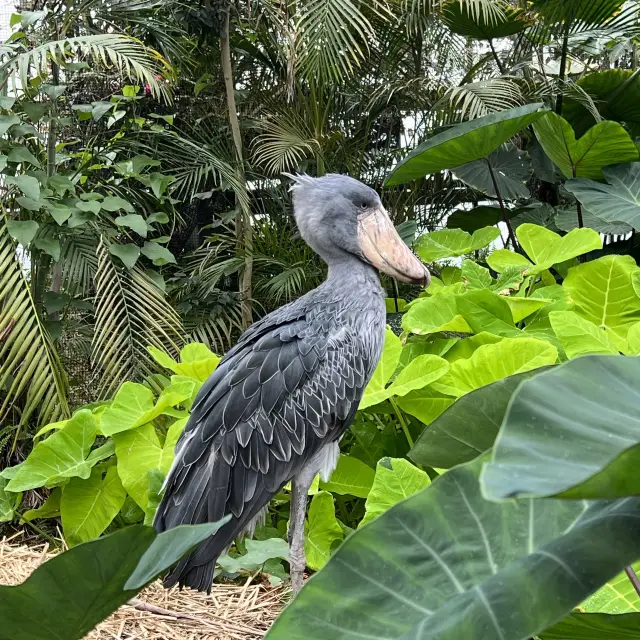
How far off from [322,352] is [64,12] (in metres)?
2.07

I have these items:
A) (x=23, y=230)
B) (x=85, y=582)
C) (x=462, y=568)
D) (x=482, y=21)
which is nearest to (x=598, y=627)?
(x=462, y=568)

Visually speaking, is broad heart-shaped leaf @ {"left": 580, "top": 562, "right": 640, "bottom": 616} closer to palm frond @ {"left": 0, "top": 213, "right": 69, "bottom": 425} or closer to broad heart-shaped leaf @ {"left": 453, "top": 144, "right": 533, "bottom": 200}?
palm frond @ {"left": 0, "top": 213, "right": 69, "bottom": 425}

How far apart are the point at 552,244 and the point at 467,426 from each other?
6.17 ft

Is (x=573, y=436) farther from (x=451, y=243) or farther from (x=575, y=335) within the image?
(x=451, y=243)

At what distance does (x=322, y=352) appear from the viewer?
1811mm

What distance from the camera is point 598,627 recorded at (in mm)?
550

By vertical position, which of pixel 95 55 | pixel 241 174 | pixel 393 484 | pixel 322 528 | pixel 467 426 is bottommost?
pixel 322 528

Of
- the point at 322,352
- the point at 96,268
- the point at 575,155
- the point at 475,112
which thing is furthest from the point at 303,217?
the point at 475,112

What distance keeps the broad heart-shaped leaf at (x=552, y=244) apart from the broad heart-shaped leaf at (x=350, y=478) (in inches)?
35.8

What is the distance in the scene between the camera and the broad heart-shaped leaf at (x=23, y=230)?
8.14ft

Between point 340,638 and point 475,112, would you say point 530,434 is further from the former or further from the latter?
point 475,112

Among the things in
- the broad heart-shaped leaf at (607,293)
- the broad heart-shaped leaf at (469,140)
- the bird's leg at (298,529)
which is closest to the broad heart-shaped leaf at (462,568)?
the bird's leg at (298,529)

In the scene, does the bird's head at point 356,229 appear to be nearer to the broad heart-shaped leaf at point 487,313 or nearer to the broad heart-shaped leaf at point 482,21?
the broad heart-shaped leaf at point 487,313

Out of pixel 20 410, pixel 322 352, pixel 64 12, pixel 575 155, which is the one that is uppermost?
pixel 64 12
